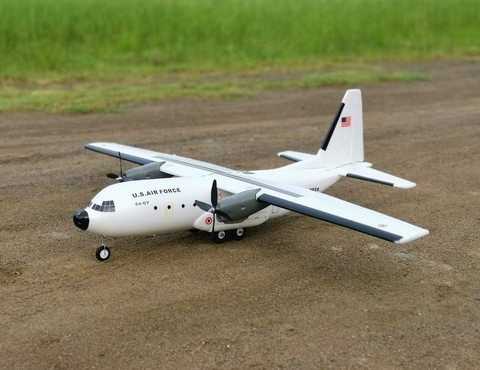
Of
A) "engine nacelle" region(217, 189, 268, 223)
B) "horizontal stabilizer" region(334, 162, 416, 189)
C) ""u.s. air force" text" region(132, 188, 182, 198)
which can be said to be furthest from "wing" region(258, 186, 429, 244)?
"horizontal stabilizer" region(334, 162, 416, 189)

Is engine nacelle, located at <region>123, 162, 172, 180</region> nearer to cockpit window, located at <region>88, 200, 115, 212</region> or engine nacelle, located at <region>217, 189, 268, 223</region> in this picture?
cockpit window, located at <region>88, 200, 115, 212</region>

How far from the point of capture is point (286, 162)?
87.6 feet

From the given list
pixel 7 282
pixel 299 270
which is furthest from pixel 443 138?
pixel 7 282

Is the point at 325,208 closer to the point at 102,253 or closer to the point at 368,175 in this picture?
the point at 368,175

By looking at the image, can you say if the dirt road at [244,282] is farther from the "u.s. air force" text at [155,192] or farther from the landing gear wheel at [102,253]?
the "u.s. air force" text at [155,192]

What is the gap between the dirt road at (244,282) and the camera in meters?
13.0

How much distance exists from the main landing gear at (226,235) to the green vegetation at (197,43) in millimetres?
18423

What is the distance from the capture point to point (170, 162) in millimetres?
20250

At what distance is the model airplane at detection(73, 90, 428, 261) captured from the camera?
629 inches

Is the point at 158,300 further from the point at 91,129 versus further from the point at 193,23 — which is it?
the point at 193,23

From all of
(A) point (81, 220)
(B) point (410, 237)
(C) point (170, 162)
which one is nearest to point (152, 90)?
(C) point (170, 162)

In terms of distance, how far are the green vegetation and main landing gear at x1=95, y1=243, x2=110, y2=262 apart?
60.9 feet

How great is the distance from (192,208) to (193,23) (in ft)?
117

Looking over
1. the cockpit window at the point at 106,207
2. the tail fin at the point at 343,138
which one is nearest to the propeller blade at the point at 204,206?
the cockpit window at the point at 106,207
